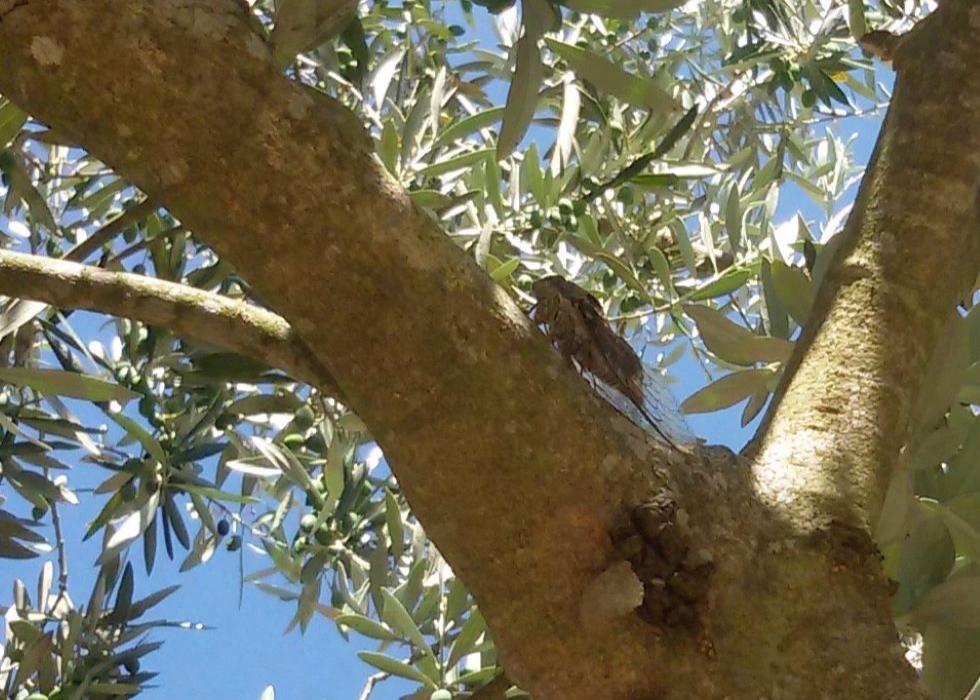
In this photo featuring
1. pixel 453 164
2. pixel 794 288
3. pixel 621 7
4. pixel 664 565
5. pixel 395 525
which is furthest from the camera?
pixel 453 164

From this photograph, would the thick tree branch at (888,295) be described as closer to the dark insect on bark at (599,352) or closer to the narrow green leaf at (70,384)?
the dark insect on bark at (599,352)

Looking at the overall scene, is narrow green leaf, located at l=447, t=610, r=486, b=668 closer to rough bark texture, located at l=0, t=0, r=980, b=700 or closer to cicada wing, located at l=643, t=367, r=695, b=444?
cicada wing, located at l=643, t=367, r=695, b=444

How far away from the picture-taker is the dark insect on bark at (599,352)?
2.55 feet

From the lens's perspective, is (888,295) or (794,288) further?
(794,288)

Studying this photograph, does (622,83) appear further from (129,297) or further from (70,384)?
(70,384)

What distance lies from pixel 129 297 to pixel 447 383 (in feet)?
1.37

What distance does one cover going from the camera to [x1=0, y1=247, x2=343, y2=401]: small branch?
947mm

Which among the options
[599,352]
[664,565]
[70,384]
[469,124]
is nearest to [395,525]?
[70,384]

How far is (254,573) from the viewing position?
90.4 inches

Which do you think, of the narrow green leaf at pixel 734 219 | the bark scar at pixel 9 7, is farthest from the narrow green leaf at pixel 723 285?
the bark scar at pixel 9 7

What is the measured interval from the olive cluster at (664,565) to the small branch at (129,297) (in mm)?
417

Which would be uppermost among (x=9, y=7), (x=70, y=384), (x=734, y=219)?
(x=734, y=219)

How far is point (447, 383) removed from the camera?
0.68m

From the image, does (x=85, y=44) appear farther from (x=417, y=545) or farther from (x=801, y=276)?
(x=417, y=545)
